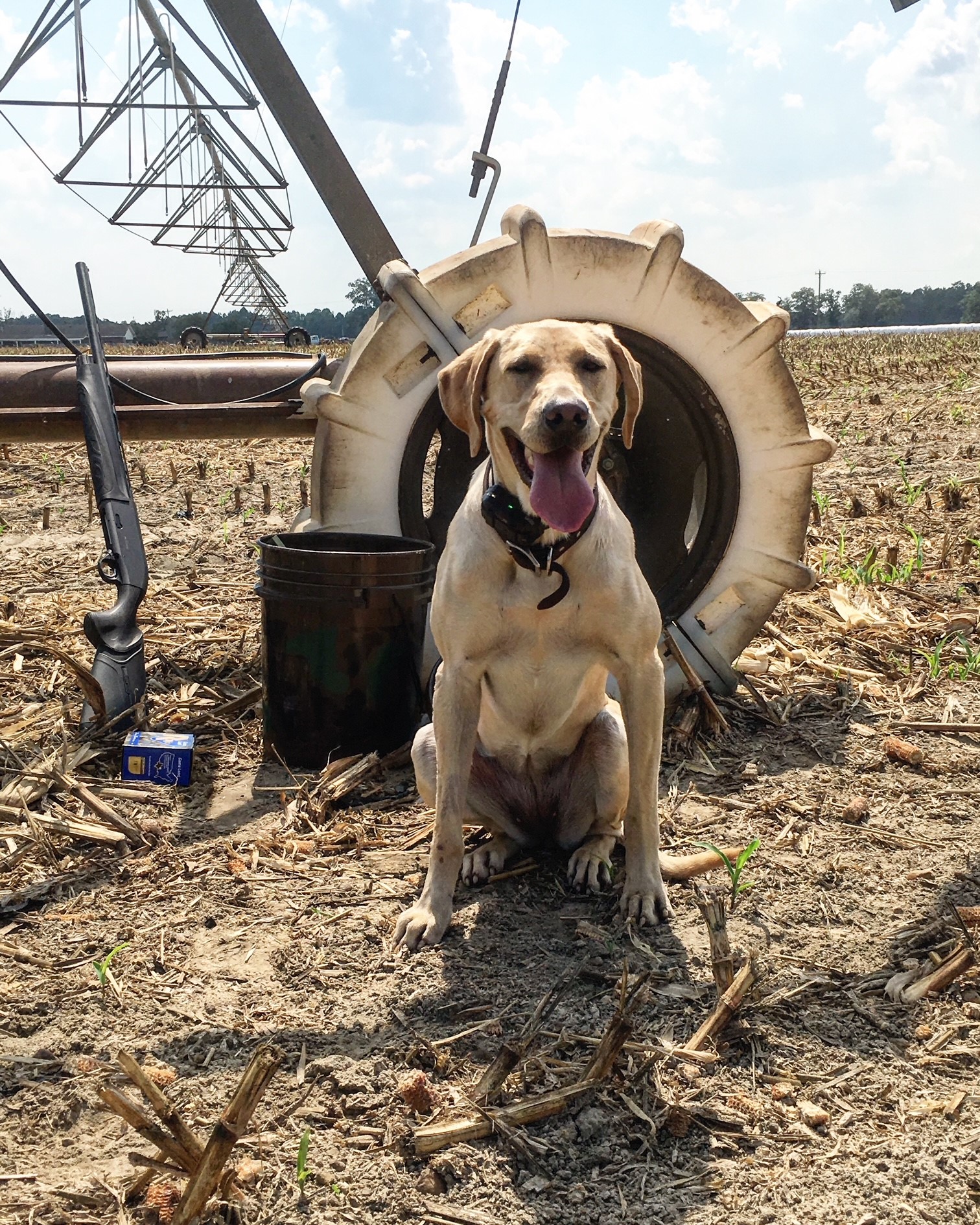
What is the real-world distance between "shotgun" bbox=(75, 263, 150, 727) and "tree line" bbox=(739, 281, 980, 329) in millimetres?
69209

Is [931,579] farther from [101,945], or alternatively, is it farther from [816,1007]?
[101,945]

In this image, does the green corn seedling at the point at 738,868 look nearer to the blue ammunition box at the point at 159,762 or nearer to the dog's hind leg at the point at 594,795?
the dog's hind leg at the point at 594,795

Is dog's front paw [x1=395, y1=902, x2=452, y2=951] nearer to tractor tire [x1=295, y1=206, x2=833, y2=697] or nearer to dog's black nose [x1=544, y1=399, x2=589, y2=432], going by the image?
dog's black nose [x1=544, y1=399, x2=589, y2=432]

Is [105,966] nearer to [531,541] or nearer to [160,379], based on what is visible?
[531,541]

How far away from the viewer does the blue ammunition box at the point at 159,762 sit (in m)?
3.90

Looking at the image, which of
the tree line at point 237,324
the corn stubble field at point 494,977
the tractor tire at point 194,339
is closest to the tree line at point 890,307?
the tree line at point 237,324

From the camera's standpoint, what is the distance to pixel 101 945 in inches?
113

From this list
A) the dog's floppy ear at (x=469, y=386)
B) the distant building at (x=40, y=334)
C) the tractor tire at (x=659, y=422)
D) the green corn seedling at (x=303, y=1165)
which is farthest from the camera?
the distant building at (x=40, y=334)

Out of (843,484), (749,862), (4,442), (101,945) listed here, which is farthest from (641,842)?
(843,484)

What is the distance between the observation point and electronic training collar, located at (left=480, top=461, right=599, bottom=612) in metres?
3.00

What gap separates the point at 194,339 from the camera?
1018 inches

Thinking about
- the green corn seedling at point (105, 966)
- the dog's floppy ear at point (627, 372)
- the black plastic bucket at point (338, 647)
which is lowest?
the green corn seedling at point (105, 966)

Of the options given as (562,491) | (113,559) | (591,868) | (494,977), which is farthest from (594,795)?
(113,559)

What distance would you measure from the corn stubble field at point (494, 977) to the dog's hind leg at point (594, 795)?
0.10m
